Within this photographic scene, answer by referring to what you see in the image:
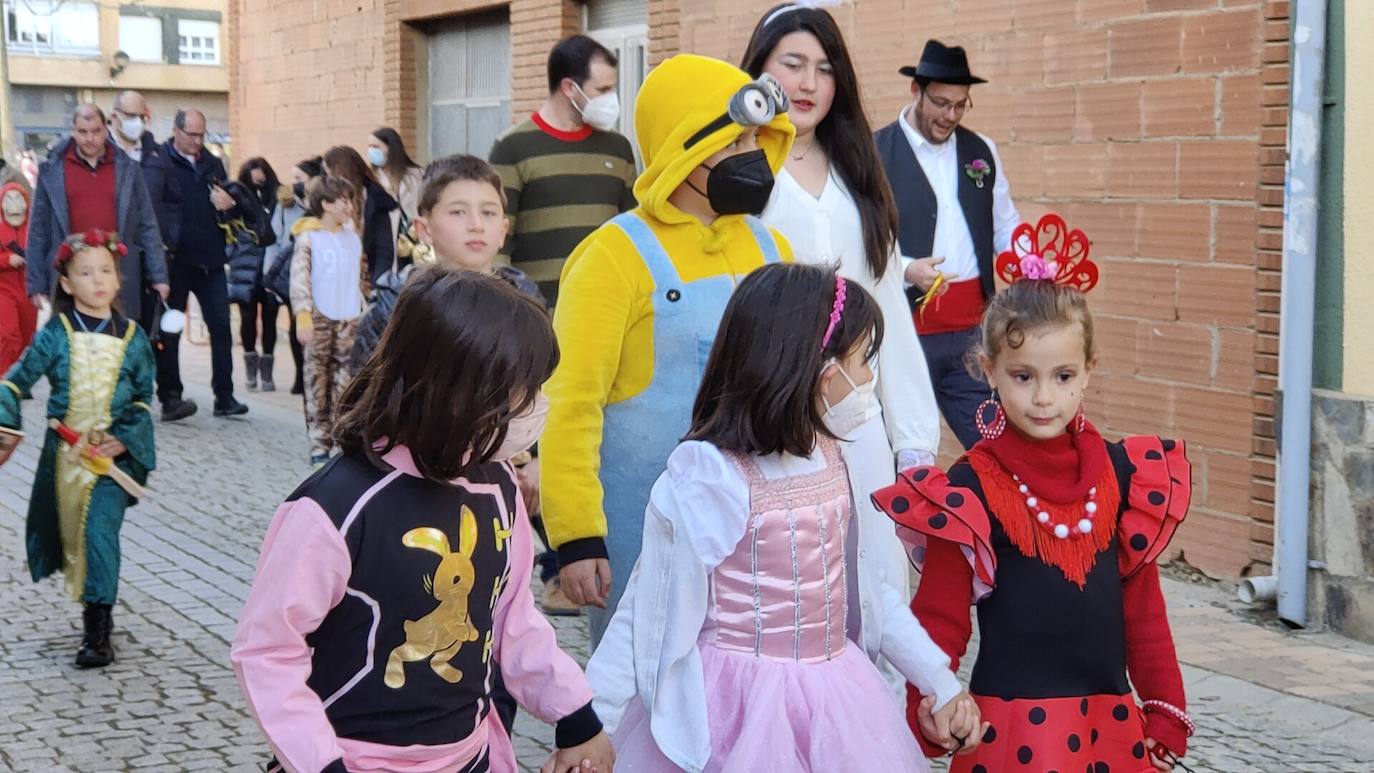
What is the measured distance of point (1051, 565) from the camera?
11.2ft

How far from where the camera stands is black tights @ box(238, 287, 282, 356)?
13781mm

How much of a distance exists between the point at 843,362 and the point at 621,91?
9947mm

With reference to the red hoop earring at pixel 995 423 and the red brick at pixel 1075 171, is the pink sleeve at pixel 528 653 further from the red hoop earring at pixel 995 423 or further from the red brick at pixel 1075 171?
the red brick at pixel 1075 171

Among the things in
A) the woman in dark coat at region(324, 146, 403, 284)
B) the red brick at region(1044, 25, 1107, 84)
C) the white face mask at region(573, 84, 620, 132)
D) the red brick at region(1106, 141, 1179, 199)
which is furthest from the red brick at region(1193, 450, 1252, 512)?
the woman in dark coat at region(324, 146, 403, 284)

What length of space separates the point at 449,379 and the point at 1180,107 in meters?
5.28

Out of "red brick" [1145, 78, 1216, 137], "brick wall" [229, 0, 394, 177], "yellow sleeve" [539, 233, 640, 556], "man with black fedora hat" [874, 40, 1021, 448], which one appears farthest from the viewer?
"brick wall" [229, 0, 394, 177]

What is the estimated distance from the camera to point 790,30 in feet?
14.5

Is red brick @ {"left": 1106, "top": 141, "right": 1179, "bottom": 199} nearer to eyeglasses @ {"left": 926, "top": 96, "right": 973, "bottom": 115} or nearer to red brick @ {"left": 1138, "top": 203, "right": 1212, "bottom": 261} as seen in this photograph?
red brick @ {"left": 1138, "top": 203, "right": 1212, "bottom": 261}

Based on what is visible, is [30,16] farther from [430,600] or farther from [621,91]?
[430,600]

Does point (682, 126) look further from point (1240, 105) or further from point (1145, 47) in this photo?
point (1145, 47)

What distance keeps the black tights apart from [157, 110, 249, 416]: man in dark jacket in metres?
0.81

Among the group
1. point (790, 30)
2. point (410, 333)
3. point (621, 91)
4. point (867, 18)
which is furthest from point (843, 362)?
point (621, 91)

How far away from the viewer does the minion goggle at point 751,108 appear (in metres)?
3.96

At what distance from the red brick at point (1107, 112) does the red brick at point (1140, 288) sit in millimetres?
562
